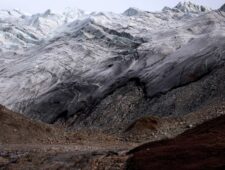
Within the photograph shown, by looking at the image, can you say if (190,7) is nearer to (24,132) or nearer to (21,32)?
(21,32)

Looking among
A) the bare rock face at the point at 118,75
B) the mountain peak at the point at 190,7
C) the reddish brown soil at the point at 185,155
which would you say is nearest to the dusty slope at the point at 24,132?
the bare rock face at the point at 118,75

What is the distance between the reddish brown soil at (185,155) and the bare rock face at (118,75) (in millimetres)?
28766

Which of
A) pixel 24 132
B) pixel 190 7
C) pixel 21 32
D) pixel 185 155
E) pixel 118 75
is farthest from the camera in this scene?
pixel 21 32

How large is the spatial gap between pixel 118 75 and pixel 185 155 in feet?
176

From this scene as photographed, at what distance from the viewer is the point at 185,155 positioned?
939 inches

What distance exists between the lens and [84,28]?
11894cm

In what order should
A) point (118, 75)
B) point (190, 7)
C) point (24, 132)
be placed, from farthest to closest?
1. point (190, 7)
2. point (118, 75)
3. point (24, 132)

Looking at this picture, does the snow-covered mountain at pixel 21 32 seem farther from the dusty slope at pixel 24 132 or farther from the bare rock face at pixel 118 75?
the dusty slope at pixel 24 132

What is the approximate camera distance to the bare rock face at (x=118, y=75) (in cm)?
6259

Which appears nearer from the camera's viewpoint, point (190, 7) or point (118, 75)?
point (118, 75)

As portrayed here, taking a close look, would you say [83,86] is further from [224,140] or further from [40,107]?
[224,140]

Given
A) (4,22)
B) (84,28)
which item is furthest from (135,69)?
(4,22)

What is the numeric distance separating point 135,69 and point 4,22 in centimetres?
12321

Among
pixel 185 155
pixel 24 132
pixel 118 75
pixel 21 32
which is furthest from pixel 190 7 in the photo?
pixel 185 155
